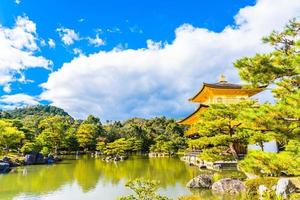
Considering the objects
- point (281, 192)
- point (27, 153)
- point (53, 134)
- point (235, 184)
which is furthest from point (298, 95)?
point (53, 134)

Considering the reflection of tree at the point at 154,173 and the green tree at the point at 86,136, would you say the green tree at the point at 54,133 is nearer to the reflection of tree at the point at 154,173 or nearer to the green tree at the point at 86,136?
the green tree at the point at 86,136

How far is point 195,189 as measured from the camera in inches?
542

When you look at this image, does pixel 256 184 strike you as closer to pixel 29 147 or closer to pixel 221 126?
pixel 221 126

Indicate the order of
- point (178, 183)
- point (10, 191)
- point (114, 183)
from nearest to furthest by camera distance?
point (10, 191), point (178, 183), point (114, 183)

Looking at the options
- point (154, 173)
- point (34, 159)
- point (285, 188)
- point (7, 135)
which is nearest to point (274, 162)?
point (285, 188)

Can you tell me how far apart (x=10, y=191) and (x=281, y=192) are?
1081 cm

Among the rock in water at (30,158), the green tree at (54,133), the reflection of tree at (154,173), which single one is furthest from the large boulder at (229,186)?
the green tree at (54,133)

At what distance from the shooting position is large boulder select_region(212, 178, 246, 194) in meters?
12.3

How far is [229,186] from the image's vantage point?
12547 millimetres

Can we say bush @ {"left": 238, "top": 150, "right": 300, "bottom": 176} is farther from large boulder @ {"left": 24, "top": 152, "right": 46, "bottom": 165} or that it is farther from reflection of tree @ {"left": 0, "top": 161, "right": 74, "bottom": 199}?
large boulder @ {"left": 24, "top": 152, "right": 46, "bottom": 165}

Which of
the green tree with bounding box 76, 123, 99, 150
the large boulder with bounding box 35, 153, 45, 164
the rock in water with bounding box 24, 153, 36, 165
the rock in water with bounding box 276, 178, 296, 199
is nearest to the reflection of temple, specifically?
the large boulder with bounding box 35, 153, 45, 164

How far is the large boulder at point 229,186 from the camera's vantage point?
12288mm

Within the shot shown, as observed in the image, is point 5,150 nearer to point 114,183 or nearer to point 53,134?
point 53,134

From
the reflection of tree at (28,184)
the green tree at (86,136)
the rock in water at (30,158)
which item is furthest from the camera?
the green tree at (86,136)
